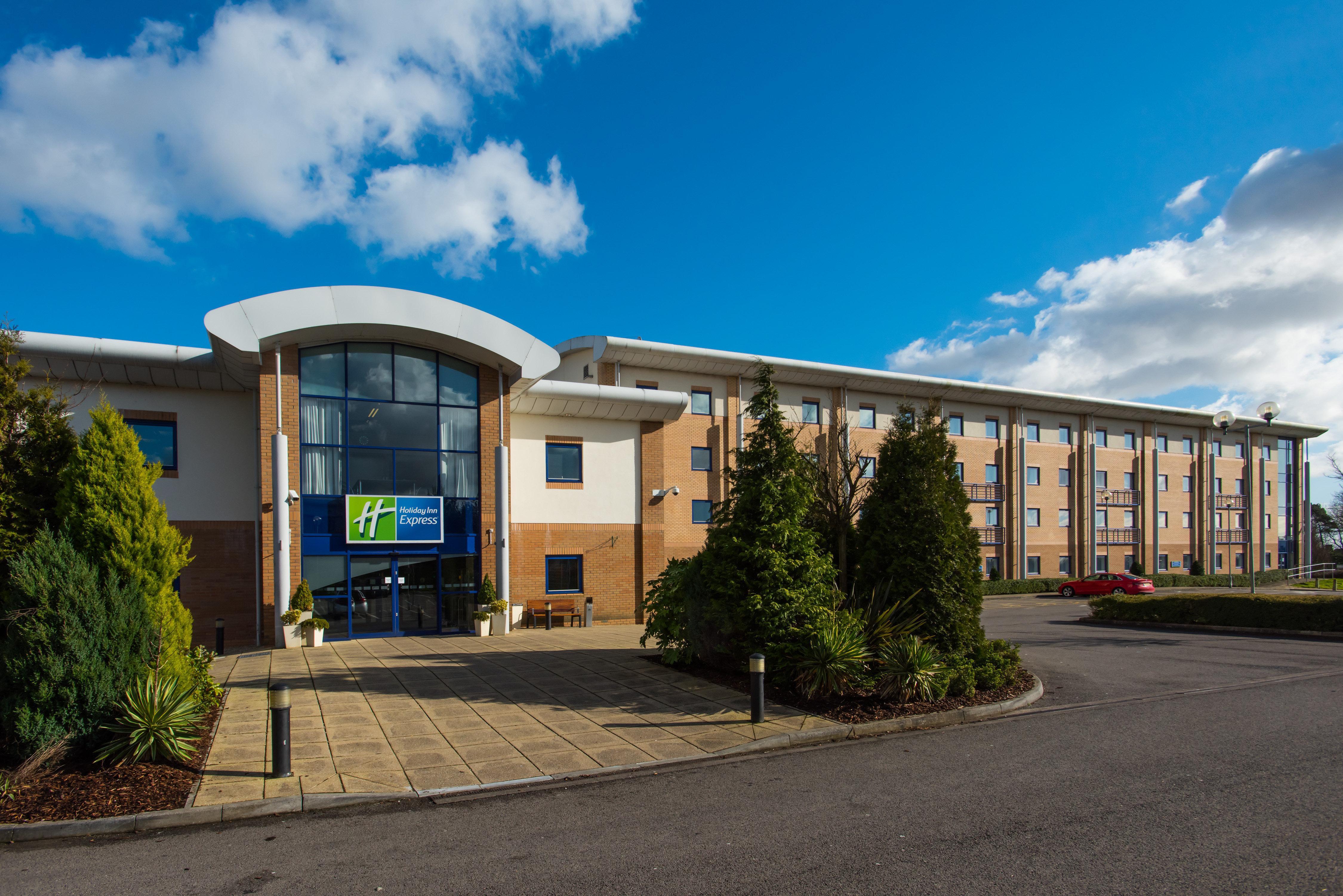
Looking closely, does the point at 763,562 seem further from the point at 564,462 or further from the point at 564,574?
the point at 564,462

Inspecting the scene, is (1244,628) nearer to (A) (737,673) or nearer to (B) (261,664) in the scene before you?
(A) (737,673)

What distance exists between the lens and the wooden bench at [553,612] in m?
21.4

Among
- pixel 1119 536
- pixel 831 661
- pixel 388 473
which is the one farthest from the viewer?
pixel 1119 536

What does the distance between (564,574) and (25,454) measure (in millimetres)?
15196

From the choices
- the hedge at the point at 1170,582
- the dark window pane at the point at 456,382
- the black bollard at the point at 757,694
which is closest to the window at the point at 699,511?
the dark window pane at the point at 456,382

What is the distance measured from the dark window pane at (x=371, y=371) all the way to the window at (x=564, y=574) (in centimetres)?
691

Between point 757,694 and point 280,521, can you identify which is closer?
point 757,694

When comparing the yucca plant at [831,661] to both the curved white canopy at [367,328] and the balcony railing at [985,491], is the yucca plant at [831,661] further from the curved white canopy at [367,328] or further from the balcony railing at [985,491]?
the balcony railing at [985,491]

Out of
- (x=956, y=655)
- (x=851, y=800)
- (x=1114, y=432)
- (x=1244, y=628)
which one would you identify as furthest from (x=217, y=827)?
(x=1114, y=432)

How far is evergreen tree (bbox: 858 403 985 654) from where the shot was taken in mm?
10875

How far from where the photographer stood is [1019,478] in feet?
127

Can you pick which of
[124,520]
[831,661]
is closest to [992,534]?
[831,661]

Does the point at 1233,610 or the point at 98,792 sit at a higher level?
the point at 98,792

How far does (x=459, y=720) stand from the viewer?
9.60 meters
